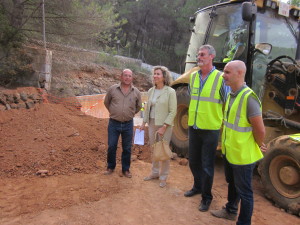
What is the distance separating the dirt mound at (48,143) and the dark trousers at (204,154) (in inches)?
71.9

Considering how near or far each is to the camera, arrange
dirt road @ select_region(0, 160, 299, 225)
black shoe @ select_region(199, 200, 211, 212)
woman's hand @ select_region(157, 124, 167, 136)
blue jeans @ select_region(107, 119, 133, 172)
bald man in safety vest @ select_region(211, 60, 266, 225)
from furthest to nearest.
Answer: blue jeans @ select_region(107, 119, 133, 172), woman's hand @ select_region(157, 124, 167, 136), black shoe @ select_region(199, 200, 211, 212), dirt road @ select_region(0, 160, 299, 225), bald man in safety vest @ select_region(211, 60, 266, 225)

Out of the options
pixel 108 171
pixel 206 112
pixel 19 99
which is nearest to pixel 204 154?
pixel 206 112

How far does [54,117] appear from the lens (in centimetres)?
604

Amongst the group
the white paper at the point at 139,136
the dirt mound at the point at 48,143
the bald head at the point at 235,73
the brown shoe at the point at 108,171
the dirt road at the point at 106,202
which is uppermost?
the bald head at the point at 235,73

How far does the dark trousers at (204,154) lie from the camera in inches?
136

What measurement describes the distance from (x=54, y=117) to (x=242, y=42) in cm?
395

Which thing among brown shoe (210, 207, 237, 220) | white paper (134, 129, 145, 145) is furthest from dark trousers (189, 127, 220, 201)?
white paper (134, 129, 145, 145)

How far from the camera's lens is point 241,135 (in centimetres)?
280

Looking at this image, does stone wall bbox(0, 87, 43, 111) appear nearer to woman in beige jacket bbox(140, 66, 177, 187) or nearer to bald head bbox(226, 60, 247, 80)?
woman in beige jacket bbox(140, 66, 177, 187)

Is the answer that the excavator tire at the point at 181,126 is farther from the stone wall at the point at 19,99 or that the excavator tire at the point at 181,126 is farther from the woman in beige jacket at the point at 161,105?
the stone wall at the point at 19,99

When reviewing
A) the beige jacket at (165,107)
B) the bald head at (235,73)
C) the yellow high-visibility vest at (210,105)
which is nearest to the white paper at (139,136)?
the beige jacket at (165,107)

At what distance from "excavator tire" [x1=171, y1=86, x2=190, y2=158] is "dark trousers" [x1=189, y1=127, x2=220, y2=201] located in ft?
6.55

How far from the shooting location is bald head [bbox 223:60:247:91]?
110 inches

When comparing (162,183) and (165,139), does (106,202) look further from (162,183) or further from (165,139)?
(165,139)
